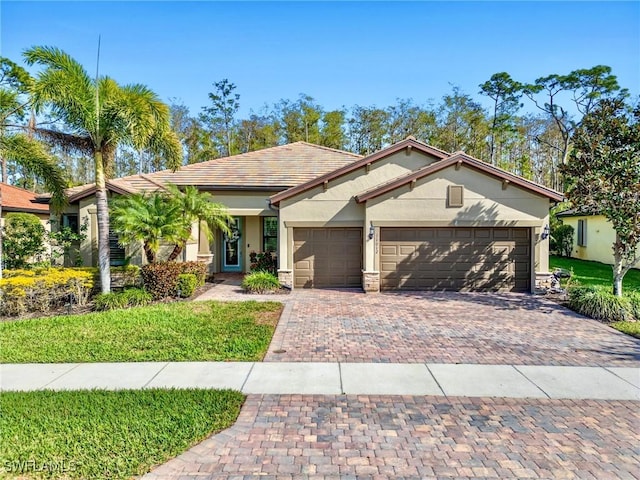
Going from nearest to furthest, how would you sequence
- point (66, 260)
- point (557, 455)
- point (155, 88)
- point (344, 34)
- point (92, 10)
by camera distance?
point (557, 455), point (92, 10), point (344, 34), point (155, 88), point (66, 260)

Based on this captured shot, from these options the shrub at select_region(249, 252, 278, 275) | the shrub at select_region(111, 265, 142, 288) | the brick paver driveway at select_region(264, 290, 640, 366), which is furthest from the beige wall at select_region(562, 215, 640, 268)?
the shrub at select_region(111, 265, 142, 288)

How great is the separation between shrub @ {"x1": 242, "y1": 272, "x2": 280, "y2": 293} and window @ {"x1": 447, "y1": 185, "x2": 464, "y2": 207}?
21.7ft

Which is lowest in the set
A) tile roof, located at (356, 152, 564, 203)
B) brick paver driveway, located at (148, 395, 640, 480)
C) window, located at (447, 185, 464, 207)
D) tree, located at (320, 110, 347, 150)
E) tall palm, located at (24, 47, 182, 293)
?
brick paver driveway, located at (148, 395, 640, 480)

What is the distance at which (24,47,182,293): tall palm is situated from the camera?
413 inches

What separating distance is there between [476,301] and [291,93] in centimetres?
3095

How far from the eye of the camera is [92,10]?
9.08m

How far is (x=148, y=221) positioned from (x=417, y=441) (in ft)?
34.3

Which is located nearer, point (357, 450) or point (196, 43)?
point (357, 450)

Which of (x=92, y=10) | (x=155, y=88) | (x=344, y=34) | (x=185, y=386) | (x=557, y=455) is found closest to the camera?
(x=557, y=455)

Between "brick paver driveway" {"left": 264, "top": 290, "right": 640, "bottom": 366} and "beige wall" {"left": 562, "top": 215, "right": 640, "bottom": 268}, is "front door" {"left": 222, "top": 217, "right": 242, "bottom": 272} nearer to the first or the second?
"brick paver driveway" {"left": 264, "top": 290, "right": 640, "bottom": 366}

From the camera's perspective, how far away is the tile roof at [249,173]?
637 inches

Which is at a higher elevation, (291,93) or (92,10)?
(291,93)

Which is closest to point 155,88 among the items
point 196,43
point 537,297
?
point 196,43

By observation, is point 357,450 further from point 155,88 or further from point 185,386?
point 155,88
